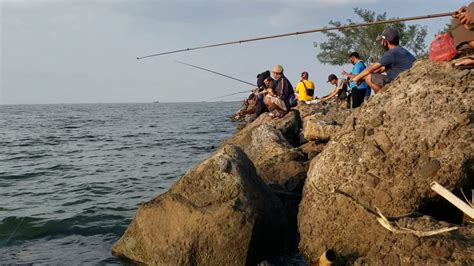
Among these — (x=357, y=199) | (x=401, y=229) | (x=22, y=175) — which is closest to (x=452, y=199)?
(x=401, y=229)

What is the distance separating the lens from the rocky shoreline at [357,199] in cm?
455

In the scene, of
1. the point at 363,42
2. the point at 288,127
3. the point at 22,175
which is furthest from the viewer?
the point at 363,42

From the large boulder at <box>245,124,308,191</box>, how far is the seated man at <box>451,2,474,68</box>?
2.97 meters

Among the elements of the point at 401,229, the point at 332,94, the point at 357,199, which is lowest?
the point at 401,229

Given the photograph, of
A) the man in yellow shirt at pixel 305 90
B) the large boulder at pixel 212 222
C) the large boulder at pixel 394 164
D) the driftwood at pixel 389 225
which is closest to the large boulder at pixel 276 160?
the large boulder at pixel 212 222

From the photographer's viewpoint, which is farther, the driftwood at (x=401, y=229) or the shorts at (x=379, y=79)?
the shorts at (x=379, y=79)

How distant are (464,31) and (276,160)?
13.4 ft

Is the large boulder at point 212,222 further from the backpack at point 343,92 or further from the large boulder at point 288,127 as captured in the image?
the backpack at point 343,92

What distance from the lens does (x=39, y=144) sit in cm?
2152

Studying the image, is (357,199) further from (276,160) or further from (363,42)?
(363,42)

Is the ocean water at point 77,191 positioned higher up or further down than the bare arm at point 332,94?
further down

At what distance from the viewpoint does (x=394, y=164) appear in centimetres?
482

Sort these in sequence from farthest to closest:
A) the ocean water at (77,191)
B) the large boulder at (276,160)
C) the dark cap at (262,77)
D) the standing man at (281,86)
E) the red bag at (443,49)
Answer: the dark cap at (262,77), the standing man at (281,86), the large boulder at (276,160), the ocean water at (77,191), the red bag at (443,49)

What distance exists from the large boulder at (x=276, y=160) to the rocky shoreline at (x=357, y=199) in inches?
40.5
